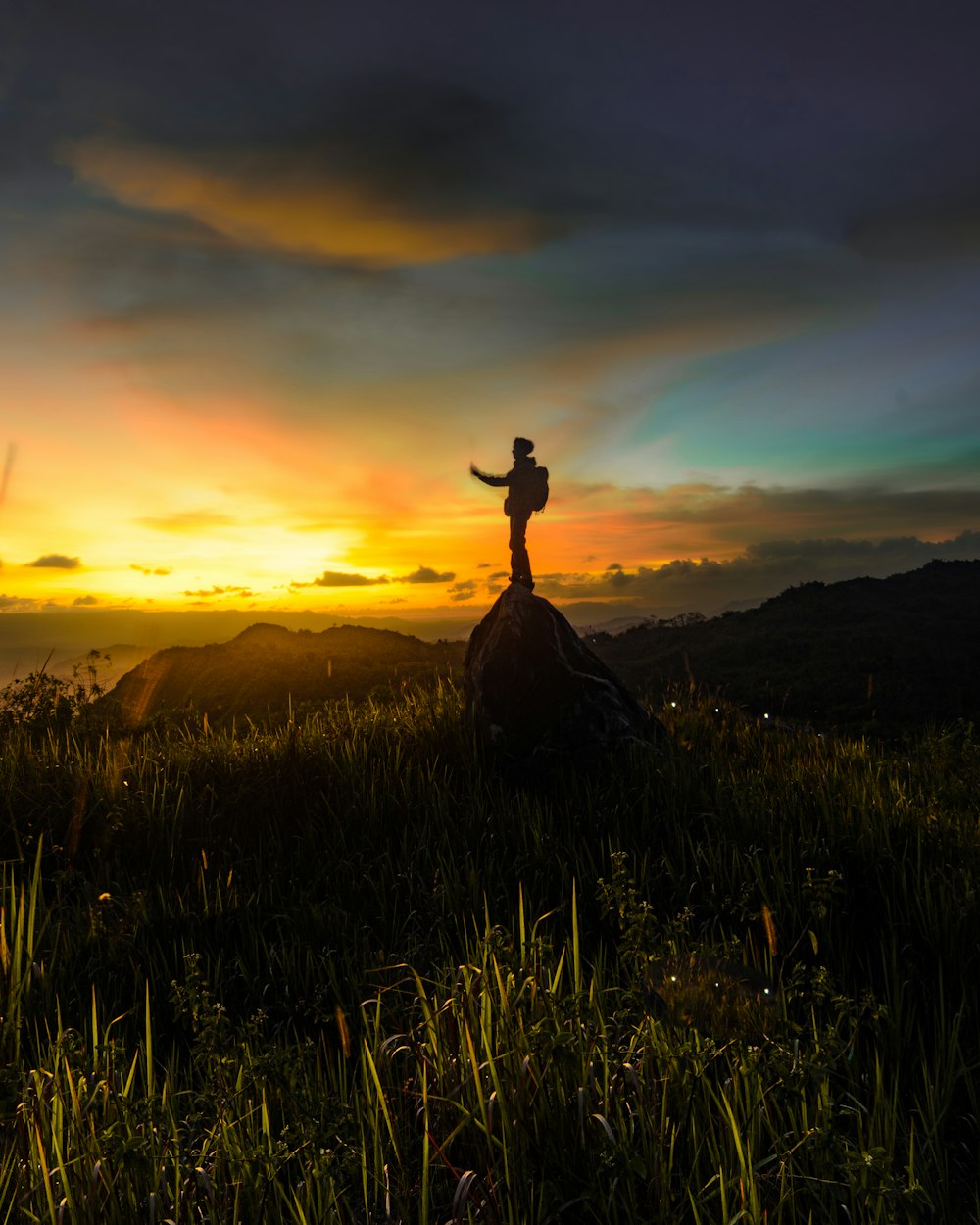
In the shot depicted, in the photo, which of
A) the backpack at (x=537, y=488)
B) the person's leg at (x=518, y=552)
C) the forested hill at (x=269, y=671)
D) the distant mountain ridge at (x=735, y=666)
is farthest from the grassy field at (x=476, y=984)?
the forested hill at (x=269, y=671)

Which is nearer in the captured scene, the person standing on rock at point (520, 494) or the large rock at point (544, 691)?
the large rock at point (544, 691)

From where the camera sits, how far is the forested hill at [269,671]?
1311 cm

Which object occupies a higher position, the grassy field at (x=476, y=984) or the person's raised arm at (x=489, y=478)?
the person's raised arm at (x=489, y=478)

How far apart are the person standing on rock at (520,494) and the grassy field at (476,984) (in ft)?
10.1

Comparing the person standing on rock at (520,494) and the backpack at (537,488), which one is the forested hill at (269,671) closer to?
the person standing on rock at (520,494)

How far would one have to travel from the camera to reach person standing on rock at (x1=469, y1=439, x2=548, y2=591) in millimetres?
11047

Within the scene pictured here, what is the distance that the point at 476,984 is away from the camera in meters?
3.66

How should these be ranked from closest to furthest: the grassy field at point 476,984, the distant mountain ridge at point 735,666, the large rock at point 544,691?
the grassy field at point 476,984 → the large rock at point 544,691 → the distant mountain ridge at point 735,666

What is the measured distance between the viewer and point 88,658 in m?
9.79

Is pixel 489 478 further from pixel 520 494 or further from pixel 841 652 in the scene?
pixel 841 652

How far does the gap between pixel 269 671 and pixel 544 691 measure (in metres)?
8.30

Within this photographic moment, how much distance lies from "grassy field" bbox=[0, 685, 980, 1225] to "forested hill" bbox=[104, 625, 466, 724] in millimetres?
4604

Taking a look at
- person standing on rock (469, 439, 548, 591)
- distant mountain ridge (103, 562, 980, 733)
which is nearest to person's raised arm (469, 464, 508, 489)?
person standing on rock (469, 439, 548, 591)

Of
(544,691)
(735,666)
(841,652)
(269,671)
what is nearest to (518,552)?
(544,691)
